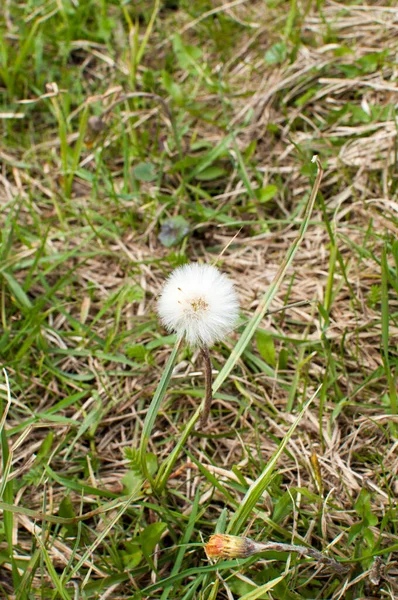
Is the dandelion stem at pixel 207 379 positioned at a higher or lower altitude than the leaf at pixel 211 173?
lower

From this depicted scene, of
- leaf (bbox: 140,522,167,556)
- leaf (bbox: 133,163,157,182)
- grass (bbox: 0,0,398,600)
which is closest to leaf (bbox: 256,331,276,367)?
grass (bbox: 0,0,398,600)

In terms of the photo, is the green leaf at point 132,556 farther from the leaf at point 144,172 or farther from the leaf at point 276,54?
the leaf at point 276,54

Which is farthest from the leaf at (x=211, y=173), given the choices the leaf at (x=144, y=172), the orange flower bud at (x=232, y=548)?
the orange flower bud at (x=232, y=548)

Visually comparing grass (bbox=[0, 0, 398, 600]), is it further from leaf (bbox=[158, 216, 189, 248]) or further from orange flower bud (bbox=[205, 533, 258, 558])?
orange flower bud (bbox=[205, 533, 258, 558])

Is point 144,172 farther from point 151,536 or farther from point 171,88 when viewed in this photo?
point 151,536

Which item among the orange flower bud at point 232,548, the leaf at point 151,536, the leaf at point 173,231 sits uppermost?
the leaf at point 173,231

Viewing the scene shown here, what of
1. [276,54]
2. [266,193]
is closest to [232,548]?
[266,193]

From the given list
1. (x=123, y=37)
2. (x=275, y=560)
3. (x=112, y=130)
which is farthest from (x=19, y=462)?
(x=123, y=37)
